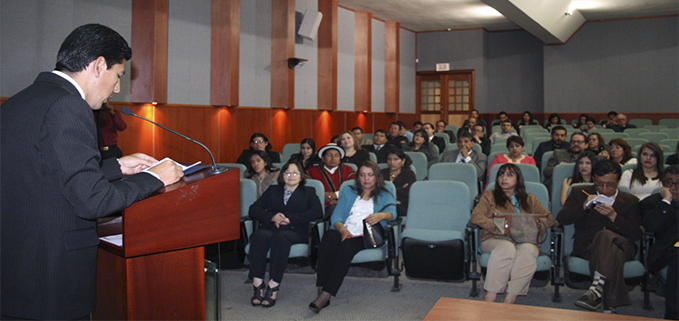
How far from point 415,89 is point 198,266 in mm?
14927

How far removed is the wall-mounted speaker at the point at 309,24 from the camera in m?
10.7

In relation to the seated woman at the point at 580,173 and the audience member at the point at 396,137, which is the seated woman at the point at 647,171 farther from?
the audience member at the point at 396,137

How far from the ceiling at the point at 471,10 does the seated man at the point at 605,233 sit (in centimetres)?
705

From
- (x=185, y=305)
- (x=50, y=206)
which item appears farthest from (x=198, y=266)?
(x=50, y=206)

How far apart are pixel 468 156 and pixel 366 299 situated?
3111mm

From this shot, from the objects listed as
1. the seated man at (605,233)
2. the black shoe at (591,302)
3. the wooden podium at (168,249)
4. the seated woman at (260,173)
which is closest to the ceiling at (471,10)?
the seated woman at (260,173)

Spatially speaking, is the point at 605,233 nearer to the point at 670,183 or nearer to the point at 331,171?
the point at 670,183

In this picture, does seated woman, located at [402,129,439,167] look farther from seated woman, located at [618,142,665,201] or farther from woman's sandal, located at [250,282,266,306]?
woman's sandal, located at [250,282,266,306]

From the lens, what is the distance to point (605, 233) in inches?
149

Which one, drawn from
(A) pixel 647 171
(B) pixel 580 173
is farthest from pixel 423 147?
(A) pixel 647 171

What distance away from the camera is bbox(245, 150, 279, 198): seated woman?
5547mm

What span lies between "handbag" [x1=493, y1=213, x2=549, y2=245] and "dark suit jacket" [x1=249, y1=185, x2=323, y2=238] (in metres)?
1.47

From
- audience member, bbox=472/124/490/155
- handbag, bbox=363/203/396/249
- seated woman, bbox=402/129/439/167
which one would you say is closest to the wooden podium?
handbag, bbox=363/203/396/249

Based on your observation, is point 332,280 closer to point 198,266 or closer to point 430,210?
point 430,210
